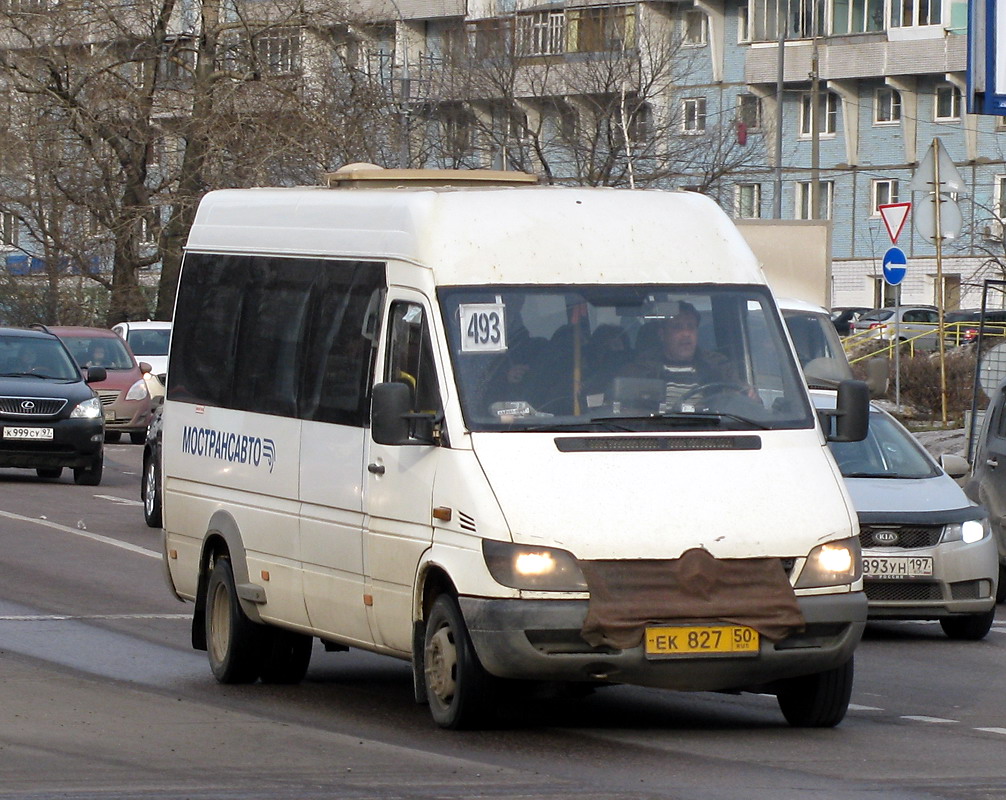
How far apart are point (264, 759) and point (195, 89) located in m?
37.2

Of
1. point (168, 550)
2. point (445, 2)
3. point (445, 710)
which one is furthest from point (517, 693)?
point (445, 2)

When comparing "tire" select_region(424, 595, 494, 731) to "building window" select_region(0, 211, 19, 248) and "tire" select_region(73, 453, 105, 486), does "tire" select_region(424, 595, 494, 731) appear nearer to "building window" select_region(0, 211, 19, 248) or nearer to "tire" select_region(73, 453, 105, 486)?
"tire" select_region(73, 453, 105, 486)

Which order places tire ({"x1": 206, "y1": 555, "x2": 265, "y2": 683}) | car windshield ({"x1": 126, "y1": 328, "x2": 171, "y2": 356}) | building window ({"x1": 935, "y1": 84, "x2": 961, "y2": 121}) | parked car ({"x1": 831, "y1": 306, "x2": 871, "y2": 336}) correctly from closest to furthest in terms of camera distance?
1. tire ({"x1": 206, "y1": 555, "x2": 265, "y2": 683})
2. car windshield ({"x1": 126, "y1": 328, "x2": 171, "y2": 356})
3. parked car ({"x1": 831, "y1": 306, "x2": 871, "y2": 336})
4. building window ({"x1": 935, "y1": 84, "x2": 961, "y2": 121})

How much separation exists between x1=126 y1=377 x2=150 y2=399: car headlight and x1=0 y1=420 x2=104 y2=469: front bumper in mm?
8209

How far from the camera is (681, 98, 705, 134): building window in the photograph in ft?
228

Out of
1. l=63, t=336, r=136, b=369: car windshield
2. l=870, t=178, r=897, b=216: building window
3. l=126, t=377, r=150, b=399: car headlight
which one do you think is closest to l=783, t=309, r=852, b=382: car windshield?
l=126, t=377, r=150, b=399: car headlight


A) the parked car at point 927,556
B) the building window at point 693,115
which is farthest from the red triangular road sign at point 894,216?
the building window at point 693,115

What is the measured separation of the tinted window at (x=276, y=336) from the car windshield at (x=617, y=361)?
708mm

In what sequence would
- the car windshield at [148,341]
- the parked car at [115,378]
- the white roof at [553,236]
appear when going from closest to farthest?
the white roof at [553,236] < the parked car at [115,378] < the car windshield at [148,341]

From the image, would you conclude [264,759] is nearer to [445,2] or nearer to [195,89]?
[195,89]

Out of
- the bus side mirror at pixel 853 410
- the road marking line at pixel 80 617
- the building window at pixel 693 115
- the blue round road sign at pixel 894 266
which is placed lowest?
the road marking line at pixel 80 617

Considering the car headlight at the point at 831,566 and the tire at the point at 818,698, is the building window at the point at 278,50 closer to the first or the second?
the tire at the point at 818,698

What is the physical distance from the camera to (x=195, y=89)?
4447 centimetres

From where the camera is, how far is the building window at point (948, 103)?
234ft
